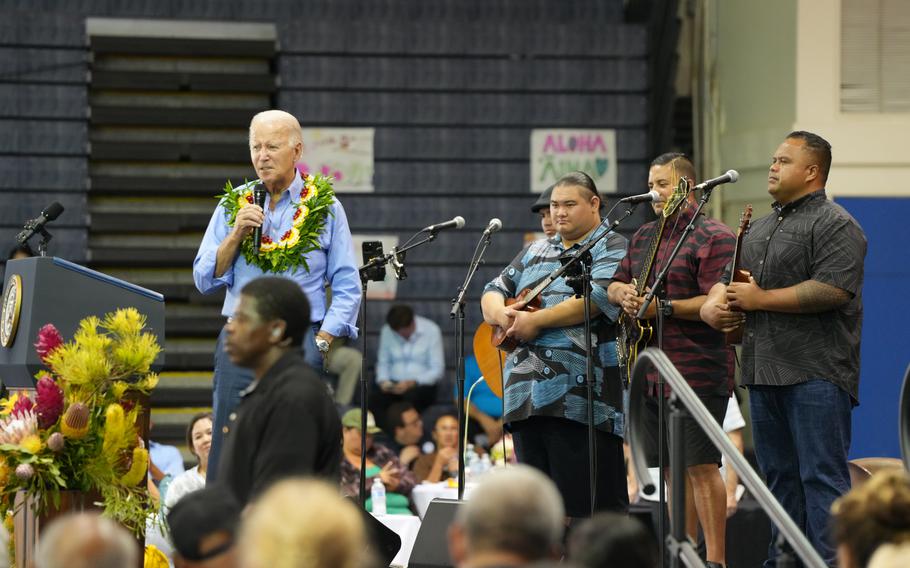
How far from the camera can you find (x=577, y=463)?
510 cm

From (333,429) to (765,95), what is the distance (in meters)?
6.48

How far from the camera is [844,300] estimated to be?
4789 millimetres

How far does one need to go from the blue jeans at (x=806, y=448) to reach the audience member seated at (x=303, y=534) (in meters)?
2.62

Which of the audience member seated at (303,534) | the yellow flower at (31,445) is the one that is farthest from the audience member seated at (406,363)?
the audience member seated at (303,534)

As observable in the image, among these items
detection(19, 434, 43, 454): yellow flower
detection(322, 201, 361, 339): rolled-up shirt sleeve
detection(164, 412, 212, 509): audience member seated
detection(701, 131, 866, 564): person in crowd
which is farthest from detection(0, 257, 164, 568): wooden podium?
detection(701, 131, 866, 564): person in crowd

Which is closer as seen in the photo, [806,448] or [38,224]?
[806,448]

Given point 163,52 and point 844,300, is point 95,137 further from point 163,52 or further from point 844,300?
point 844,300

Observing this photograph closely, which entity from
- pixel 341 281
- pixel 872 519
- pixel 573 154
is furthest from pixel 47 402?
pixel 573 154

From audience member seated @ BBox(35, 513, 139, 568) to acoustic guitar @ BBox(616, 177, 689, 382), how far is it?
9.82 feet

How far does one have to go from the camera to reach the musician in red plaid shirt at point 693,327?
499 centimetres

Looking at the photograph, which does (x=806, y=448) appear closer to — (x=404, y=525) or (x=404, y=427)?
(x=404, y=525)

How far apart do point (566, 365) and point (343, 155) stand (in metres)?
5.40

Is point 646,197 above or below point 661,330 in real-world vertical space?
above

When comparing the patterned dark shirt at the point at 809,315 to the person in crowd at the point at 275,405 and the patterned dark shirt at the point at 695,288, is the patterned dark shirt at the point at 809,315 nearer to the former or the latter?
the patterned dark shirt at the point at 695,288
